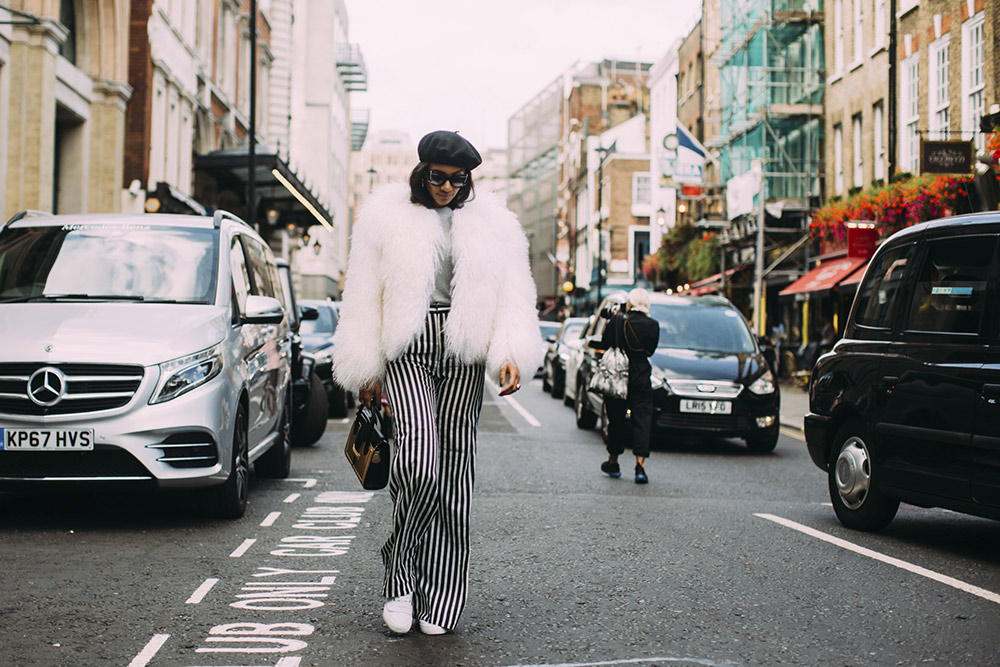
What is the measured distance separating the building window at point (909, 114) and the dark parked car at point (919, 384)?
18.7 metres

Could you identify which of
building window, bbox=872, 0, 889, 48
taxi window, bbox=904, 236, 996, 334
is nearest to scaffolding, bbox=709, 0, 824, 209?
Result: building window, bbox=872, 0, 889, 48

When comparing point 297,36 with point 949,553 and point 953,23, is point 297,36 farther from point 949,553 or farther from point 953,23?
point 949,553

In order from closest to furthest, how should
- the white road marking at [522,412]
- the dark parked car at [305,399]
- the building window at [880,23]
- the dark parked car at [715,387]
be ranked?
the dark parked car at [305,399] < the dark parked car at [715,387] < the white road marking at [522,412] < the building window at [880,23]

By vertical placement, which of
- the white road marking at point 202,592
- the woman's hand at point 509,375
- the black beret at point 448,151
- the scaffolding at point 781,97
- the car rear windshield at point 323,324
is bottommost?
the white road marking at point 202,592

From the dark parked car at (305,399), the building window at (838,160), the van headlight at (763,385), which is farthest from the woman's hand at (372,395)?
the building window at (838,160)

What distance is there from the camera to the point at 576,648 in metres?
4.65

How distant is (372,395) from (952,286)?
4.02 metres

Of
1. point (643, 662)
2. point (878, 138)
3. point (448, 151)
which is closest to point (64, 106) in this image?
point (878, 138)

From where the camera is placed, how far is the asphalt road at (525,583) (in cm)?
463

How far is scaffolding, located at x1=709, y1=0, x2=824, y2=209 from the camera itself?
33.6 metres

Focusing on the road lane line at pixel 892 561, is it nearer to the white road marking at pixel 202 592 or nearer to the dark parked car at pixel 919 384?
the dark parked car at pixel 919 384

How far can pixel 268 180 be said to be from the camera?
34.6 meters

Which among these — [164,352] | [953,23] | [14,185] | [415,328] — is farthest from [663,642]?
[953,23]

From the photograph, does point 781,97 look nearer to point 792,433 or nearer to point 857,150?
point 857,150
